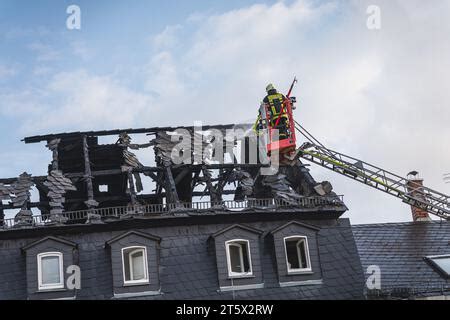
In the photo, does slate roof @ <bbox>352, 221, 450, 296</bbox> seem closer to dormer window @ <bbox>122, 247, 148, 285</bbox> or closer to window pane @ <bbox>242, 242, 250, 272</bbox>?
window pane @ <bbox>242, 242, 250, 272</bbox>

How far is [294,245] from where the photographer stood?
120 feet

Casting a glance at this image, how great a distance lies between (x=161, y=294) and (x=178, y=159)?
8.46 m

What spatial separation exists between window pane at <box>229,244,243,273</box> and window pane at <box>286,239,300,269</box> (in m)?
2.34

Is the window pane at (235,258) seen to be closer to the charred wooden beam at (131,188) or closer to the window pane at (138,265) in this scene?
the window pane at (138,265)

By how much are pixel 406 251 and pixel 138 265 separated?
45.8ft

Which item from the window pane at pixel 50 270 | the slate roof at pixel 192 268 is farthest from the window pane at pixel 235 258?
the window pane at pixel 50 270

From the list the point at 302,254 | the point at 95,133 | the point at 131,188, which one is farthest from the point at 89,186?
the point at 302,254

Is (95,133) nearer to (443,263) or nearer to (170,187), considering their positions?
(170,187)

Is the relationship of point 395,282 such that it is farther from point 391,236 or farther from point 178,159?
point 178,159

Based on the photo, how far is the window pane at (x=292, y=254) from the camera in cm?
3606

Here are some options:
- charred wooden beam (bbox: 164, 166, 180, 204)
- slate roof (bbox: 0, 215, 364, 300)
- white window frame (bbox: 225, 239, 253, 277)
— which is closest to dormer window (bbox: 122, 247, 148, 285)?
slate roof (bbox: 0, 215, 364, 300)

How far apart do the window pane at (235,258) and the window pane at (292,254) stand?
2.34 m

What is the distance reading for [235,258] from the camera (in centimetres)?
3550
